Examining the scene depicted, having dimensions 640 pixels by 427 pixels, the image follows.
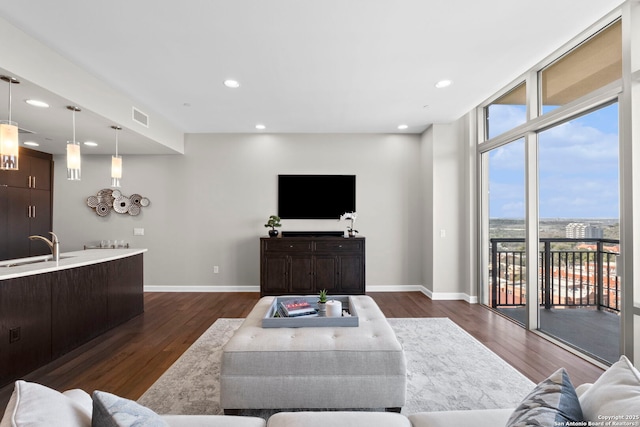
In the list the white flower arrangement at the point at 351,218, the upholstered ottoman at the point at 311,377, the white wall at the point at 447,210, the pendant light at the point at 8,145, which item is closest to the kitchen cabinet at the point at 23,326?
the pendant light at the point at 8,145

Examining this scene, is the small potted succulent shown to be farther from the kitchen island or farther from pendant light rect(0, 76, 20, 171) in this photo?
pendant light rect(0, 76, 20, 171)

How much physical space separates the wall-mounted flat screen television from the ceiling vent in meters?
2.11

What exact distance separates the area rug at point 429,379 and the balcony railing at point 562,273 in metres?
1.35

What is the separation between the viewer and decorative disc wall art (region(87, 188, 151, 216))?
17.2 ft

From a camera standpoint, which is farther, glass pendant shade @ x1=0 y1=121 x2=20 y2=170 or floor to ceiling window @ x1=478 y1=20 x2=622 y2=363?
floor to ceiling window @ x1=478 y1=20 x2=622 y2=363

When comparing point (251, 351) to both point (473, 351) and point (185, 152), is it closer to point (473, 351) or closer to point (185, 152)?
point (473, 351)

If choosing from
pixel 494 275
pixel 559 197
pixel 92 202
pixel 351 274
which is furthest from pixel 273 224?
pixel 559 197

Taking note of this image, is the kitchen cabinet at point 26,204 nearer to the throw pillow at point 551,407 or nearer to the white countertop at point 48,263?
the white countertop at point 48,263

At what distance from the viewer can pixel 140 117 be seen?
399 cm

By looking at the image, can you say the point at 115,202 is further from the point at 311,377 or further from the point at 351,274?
the point at 311,377

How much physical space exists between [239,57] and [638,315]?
12.7 ft

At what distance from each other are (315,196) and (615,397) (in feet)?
15.1

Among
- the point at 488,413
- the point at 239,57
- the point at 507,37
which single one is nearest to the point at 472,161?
the point at 507,37

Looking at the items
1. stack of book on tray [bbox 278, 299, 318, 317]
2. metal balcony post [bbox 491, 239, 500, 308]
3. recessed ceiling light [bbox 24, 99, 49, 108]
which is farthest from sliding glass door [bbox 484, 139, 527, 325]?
recessed ceiling light [bbox 24, 99, 49, 108]
